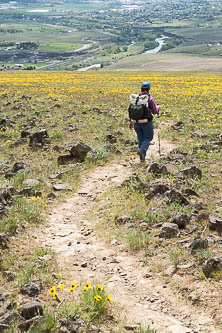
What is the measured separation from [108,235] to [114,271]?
4.60 feet

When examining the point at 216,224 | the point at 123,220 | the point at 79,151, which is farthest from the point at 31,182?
the point at 216,224

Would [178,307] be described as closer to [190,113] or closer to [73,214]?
[73,214]

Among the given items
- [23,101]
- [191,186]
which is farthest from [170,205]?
[23,101]

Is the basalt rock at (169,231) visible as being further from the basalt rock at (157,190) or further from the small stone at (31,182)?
the small stone at (31,182)

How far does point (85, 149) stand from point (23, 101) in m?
15.4

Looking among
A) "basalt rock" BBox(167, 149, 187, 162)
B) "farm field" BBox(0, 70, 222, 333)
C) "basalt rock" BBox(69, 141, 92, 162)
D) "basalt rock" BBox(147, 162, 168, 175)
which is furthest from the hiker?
"basalt rock" BBox(69, 141, 92, 162)

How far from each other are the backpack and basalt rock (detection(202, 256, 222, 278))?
22.9 ft

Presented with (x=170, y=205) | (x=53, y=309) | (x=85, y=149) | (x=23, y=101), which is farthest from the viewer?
(x=23, y=101)

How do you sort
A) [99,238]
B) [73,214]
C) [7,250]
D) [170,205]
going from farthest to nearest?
[73,214], [170,205], [99,238], [7,250]

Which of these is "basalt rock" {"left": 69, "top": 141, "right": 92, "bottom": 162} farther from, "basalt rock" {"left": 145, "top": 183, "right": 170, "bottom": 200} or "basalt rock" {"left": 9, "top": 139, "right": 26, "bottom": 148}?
"basalt rock" {"left": 145, "top": 183, "right": 170, "bottom": 200}

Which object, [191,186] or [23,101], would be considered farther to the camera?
[23,101]

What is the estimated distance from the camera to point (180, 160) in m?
12.7

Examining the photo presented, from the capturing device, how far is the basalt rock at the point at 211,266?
6176 mm

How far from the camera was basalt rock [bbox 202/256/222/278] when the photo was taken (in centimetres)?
618
